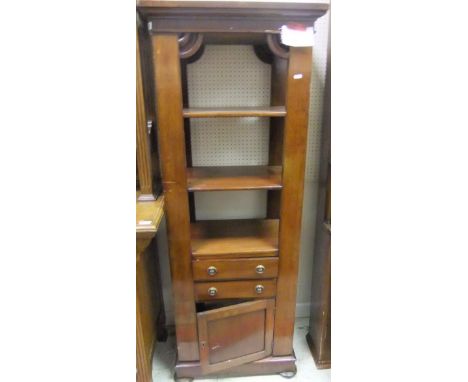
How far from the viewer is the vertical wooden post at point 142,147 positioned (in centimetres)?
109

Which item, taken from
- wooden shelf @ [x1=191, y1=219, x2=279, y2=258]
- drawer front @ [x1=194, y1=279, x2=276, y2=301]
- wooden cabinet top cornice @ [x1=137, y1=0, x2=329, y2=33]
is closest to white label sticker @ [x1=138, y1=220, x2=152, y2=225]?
wooden shelf @ [x1=191, y1=219, x2=279, y2=258]

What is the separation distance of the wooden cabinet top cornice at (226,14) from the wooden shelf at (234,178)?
565 mm

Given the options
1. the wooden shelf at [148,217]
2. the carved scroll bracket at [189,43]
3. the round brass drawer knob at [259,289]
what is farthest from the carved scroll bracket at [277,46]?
the round brass drawer knob at [259,289]

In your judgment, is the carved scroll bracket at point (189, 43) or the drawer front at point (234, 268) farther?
the drawer front at point (234, 268)

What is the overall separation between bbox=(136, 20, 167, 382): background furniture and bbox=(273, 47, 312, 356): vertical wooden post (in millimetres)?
521

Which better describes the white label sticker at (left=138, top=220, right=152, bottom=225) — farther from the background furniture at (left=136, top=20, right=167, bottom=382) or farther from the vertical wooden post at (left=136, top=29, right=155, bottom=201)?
the vertical wooden post at (left=136, top=29, right=155, bottom=201)

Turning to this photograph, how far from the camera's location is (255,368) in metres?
1.44

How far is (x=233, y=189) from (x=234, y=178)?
0.12 meters

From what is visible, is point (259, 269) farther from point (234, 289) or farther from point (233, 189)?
point (233, 189)

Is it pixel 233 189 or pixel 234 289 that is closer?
pixel 233 189

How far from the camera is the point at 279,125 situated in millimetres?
1318

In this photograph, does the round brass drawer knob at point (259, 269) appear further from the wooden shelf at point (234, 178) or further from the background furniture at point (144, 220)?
the background furniture at point (144, 220)

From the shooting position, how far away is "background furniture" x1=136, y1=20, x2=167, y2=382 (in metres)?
1.05

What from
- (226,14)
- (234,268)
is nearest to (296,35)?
(226,14)
